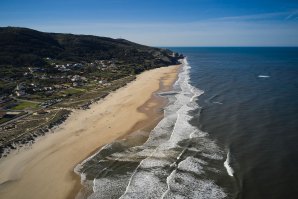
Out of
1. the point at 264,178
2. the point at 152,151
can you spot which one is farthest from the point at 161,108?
the point at 264,178

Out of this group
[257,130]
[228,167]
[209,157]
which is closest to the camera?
[228,167]

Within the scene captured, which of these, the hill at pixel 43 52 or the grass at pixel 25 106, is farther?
the hill at pixel 43 52

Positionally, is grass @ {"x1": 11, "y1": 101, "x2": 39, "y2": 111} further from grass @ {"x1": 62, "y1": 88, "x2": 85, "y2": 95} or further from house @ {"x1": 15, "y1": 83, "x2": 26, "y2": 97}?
grass @ {"x1": 62, "y1": 88, "x2": 85, "y2": 95}

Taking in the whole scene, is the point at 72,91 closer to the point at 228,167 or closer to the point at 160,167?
the point at 160,167

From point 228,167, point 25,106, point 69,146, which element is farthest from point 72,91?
point 228,167

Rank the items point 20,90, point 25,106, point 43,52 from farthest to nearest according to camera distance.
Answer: point 43,52 < point 20,90 < point 25,106

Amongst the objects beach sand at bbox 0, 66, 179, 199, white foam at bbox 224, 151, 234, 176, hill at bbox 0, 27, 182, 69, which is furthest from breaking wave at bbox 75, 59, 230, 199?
hill at bbox 0, 27, 182, 69

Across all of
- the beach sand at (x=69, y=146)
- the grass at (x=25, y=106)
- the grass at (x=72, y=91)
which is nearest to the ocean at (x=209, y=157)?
the beach sand at (x=69, y=146)

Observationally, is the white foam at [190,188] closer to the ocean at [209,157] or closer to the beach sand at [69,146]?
the ocean at [209,157]

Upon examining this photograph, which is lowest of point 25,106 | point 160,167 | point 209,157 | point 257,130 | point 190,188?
point 25,106
